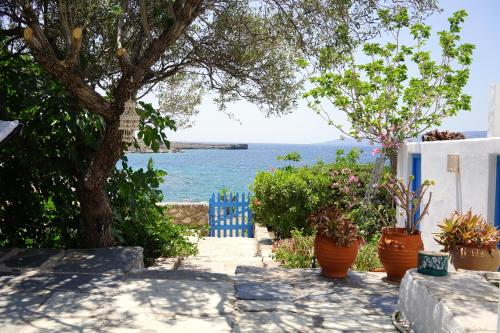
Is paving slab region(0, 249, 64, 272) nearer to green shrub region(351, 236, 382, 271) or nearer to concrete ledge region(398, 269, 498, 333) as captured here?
concrete ledge region(398, 269, 498, 333)

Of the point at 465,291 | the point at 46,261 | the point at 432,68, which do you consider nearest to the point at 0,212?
the point at 46,261

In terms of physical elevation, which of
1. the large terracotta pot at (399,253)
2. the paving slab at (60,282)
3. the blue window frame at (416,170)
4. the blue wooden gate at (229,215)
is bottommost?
the blue wooden gate at (229,215)

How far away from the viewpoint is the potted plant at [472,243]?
16.7 ft

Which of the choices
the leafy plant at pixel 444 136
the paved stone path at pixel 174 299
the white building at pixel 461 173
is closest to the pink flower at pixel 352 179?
the leafy plant at pixel 444 136

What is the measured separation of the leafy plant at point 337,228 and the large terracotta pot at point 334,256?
5 centimetres

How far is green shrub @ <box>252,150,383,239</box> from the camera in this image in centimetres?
1123

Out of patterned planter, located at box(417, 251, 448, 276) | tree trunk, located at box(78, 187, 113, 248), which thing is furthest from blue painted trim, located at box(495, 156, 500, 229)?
tree trunk, located at box(78, 187, 113, 248)

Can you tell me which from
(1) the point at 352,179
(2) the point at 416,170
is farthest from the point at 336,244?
(1) the point at 352,179

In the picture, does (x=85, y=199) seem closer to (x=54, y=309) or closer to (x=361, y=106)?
(x=54, y=309)

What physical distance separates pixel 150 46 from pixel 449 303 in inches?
168

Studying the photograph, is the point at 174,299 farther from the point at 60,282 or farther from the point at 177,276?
the point at 60,282

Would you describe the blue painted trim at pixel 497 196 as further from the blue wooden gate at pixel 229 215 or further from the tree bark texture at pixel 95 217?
the blue wooden gate at pixel 229 215

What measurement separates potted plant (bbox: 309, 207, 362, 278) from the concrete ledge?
1508mm

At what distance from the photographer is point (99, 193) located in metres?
6.69
